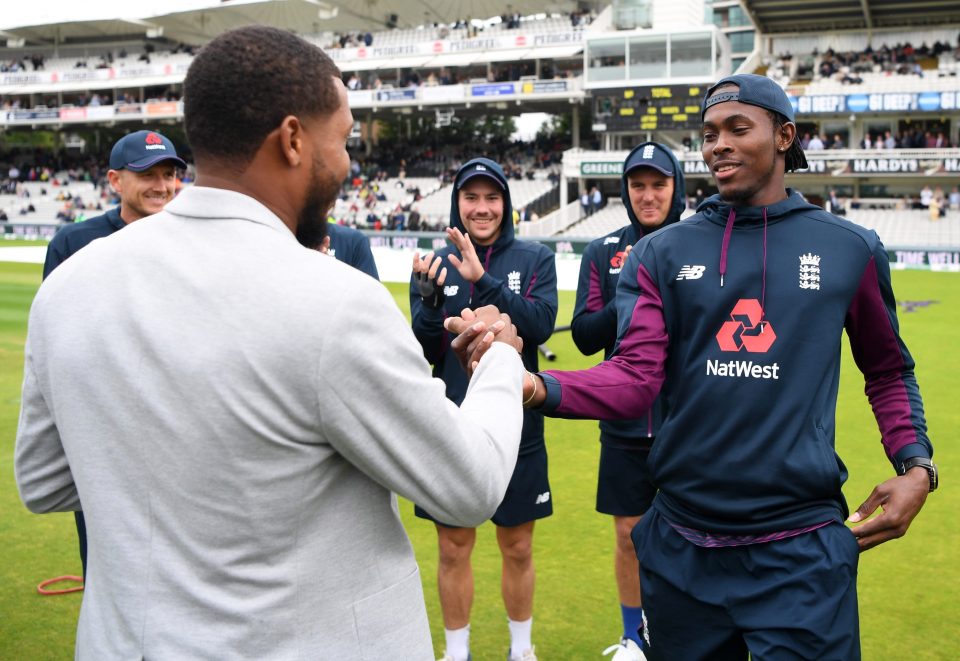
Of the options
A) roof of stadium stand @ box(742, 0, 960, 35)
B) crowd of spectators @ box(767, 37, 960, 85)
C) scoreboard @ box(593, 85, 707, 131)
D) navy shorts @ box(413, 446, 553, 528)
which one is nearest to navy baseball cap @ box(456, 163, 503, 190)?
navy shorts @ box(413, 446, 553, 528)

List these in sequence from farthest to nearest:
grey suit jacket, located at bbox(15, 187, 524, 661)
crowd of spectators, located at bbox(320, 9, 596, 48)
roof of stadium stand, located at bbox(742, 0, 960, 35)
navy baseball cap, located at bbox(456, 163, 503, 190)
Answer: crowd of spectators, located at bbox(320, 9, 596, 48)
roof of stadium stand, located at bbox(742, 0, 960, 35)
navy baseball cap, located at bbox(456, 163, 503, 190)
grey suit jacket, located at bbox(15, 187, 524, 661)

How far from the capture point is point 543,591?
5.34 m

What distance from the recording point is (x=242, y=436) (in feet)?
5.26

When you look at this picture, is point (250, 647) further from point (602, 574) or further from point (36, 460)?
point (602, 574)

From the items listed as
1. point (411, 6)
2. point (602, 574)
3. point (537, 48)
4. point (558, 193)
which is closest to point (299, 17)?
point (411, 6)

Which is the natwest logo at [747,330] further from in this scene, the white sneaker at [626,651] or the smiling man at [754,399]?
the white sneaker at [626,651]

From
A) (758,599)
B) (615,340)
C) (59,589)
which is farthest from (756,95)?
(59,589)

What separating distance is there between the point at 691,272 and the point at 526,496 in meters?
2.08

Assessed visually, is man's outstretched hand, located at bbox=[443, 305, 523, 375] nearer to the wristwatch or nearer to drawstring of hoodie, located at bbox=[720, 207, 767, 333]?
drawstring of hoodie, located at bbox=[720, 207, 767, 333]

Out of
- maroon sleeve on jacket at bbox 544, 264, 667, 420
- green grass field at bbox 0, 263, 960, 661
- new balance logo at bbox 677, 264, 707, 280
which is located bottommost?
green grass field at bbox 0, 263, 960, 661

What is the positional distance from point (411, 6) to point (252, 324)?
56392mm

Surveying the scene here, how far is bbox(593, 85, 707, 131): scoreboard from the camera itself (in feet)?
131

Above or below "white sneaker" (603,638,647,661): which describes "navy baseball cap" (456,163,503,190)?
above

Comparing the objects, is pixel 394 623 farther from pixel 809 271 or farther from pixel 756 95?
pixel 756 95
